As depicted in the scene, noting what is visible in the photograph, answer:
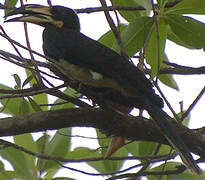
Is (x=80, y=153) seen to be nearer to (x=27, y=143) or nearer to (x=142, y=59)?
(x=27, y=143)

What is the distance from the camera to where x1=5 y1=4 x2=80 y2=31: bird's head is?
3504mm

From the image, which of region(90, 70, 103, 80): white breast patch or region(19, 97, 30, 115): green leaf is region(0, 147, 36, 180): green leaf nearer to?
region(19, 97, 30, 115): green leaf

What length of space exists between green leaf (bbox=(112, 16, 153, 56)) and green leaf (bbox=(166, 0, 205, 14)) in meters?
0.17

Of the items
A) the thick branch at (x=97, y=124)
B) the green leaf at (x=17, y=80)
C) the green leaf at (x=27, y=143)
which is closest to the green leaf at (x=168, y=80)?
the thick branch at (x=97, y=124)

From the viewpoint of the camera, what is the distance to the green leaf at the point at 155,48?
10.5ft

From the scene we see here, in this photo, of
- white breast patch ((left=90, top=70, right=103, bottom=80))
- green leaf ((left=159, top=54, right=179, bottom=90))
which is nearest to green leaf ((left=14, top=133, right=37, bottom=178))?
white breast patch ((left=90, top=70, right=103, bottom=80))

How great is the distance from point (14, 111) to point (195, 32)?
1.24 meters

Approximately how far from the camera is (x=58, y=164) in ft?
10.9

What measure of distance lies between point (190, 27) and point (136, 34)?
33 cm

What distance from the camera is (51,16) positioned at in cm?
372

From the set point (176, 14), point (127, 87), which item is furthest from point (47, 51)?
point (176, 14)

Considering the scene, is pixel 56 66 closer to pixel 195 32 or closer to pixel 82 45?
pixel 82 45

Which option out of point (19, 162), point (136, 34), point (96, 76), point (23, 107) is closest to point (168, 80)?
point (136, 34)

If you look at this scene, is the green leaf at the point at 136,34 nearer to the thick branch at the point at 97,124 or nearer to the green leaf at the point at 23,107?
the thick branch at the point at 97,124
